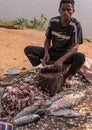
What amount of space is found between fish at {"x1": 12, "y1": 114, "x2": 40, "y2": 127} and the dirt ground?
1693 millimetres

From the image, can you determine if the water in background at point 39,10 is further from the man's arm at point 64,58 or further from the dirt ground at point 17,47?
the man's arm at point 64,58

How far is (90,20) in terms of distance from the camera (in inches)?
600

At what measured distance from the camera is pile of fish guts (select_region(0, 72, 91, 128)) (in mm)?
5074

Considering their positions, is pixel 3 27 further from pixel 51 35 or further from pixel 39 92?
pixel 39 92

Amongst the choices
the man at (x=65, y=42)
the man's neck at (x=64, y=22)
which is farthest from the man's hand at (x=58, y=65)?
the man's neck at (x=64, y=22)

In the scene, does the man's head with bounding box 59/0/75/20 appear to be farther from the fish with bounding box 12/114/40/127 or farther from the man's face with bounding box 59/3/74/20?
the fish with bounding box 12/114/40/127

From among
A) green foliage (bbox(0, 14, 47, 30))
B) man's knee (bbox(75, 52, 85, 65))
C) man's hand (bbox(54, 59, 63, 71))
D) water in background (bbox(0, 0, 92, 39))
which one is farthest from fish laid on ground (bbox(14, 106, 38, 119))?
water in background (bbox(0, 0, 92, 39))

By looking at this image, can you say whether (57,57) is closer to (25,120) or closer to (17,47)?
(25,120)

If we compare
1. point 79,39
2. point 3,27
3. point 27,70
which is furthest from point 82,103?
point 3,27

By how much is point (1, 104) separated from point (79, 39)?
1.58m

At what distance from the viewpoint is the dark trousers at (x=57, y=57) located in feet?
20.1

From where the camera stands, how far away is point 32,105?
5.32m

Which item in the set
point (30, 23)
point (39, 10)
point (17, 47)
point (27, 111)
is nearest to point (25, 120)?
point (27, 111)

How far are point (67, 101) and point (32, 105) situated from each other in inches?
18.6
